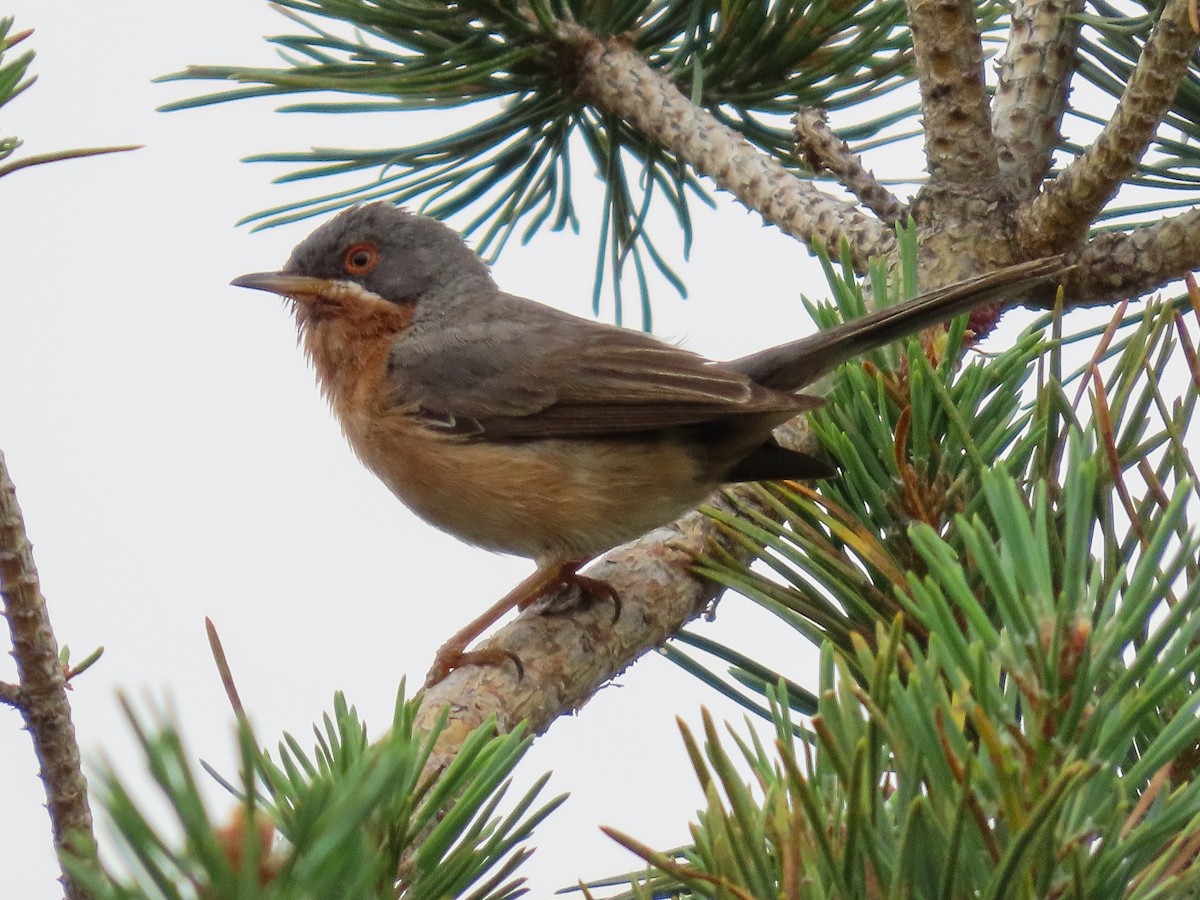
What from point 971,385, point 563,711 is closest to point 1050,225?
point 971,385

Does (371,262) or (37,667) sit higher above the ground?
(371,262)

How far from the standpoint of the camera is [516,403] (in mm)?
4266

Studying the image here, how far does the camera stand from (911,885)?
130 cm

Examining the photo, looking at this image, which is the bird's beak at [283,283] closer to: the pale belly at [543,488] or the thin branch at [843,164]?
the pale belly at [543,488]

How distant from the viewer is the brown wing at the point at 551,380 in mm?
3939

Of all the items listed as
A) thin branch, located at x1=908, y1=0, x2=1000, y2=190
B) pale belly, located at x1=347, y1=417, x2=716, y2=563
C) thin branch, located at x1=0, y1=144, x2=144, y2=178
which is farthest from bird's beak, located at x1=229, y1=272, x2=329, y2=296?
thin branch, located at x1=0, y1=144, x2=144, y2=178

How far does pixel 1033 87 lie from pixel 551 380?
67.9 inches

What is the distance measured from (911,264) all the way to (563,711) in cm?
127

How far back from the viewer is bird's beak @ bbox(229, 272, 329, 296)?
472 cm

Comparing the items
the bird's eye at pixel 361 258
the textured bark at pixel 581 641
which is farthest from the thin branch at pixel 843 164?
the bird's eye at pixel 361 258

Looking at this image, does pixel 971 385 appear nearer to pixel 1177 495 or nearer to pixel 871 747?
pixel 1177 495

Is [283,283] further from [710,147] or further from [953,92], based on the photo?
[953,92]

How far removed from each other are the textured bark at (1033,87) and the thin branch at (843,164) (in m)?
0.29

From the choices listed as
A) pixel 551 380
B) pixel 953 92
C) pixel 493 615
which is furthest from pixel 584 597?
pixel 953 92
